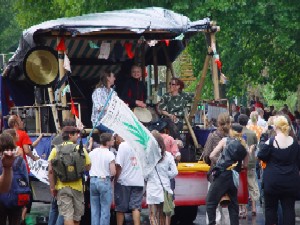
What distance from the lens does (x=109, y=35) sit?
63.1 feet

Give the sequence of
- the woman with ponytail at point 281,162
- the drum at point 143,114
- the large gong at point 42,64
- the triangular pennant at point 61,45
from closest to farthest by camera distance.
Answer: the woman with ponytail at point 281,162 → the triangular pennant at point 61,45 → the large gong at point 42,64 → the drum at point 143,114

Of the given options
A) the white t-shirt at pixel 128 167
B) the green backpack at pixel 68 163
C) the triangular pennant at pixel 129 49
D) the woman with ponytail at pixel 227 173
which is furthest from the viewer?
the triangular pennant at pixel 129 49

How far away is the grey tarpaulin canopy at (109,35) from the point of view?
1767 centimetres

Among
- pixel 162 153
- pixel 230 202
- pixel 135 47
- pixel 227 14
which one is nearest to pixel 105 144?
pixel 162 153

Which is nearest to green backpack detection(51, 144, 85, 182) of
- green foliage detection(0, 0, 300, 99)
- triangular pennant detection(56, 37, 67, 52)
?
triangular pennant detection(56, 37, 67, 52)

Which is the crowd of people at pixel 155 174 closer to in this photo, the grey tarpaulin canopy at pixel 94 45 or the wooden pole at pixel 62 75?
the wooden pole at pixel 62 75

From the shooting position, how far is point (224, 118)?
16875 mm

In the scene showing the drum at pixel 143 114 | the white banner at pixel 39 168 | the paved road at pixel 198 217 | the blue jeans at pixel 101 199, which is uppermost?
the drum at pixel 143 114

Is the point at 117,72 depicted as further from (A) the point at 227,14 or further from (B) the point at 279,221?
(A) the point at 227,14

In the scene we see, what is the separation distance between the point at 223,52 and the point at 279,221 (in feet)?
63.8

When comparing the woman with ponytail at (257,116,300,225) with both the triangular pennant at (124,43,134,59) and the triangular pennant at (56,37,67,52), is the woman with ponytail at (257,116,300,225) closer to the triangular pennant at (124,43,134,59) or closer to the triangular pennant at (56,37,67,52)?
the triangular pennant at (56,37,67,52)

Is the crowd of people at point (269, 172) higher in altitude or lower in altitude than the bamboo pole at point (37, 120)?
lower

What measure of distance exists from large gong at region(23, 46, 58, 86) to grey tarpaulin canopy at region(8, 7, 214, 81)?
15cm

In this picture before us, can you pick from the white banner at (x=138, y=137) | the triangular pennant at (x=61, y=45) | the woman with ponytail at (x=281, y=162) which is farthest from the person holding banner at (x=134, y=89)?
the woman with ponytail at (x=281, y=162)
